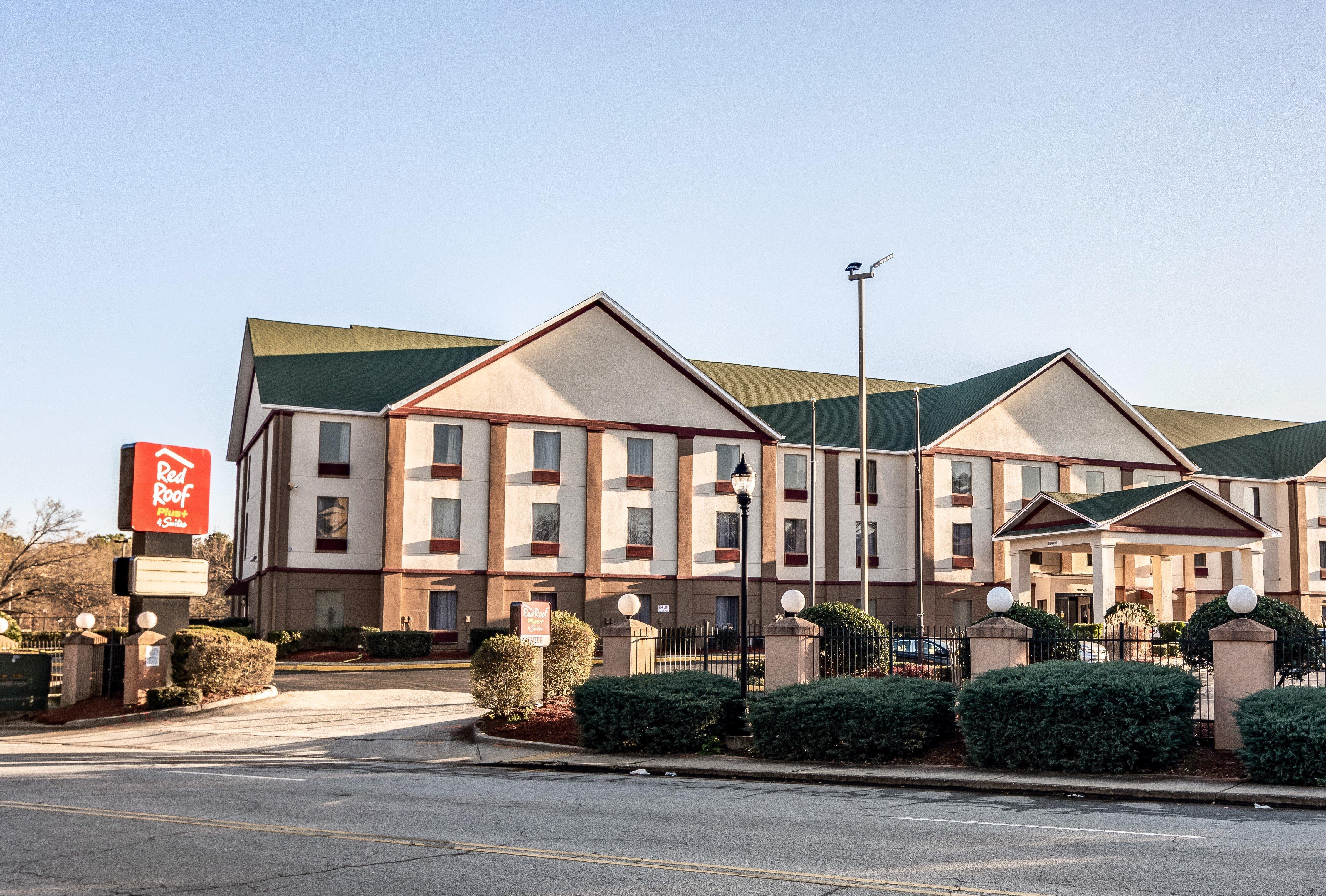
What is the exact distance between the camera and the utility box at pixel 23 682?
2934cm

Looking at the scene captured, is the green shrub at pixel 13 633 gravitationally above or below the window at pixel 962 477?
→ below

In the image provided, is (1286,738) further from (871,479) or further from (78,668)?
(871,479)

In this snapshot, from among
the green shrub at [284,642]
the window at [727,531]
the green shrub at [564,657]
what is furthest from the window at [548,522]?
the green shrub at [564,657]

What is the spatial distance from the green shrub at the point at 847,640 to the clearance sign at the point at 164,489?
15677mm

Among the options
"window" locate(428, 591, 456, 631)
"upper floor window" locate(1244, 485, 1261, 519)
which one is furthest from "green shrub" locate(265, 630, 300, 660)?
"upper floor window" locate(1244, 485, 1261, 519)

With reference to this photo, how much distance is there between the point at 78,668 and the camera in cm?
2944

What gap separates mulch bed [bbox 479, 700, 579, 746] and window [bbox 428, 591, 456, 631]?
77.0 ft

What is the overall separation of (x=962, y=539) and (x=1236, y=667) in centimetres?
3844

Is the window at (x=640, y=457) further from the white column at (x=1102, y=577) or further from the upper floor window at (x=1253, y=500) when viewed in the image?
the upper floor window at (x=1253, y=500)


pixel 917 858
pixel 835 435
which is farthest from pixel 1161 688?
pixel 835 435

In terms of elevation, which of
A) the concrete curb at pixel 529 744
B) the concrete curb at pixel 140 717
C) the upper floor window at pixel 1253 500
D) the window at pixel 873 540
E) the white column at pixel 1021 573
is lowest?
the concrete curb at pixel 140 717

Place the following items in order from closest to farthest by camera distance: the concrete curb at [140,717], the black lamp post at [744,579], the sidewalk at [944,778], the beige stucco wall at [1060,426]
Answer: the sidewalk at [944,778] < the black lamp post at [744,579] < the concrete curb at [140,717] < the beige stucco wall at [1060,426]

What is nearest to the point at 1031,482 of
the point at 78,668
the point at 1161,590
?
the point at 1161,590

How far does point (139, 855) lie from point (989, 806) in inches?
345
